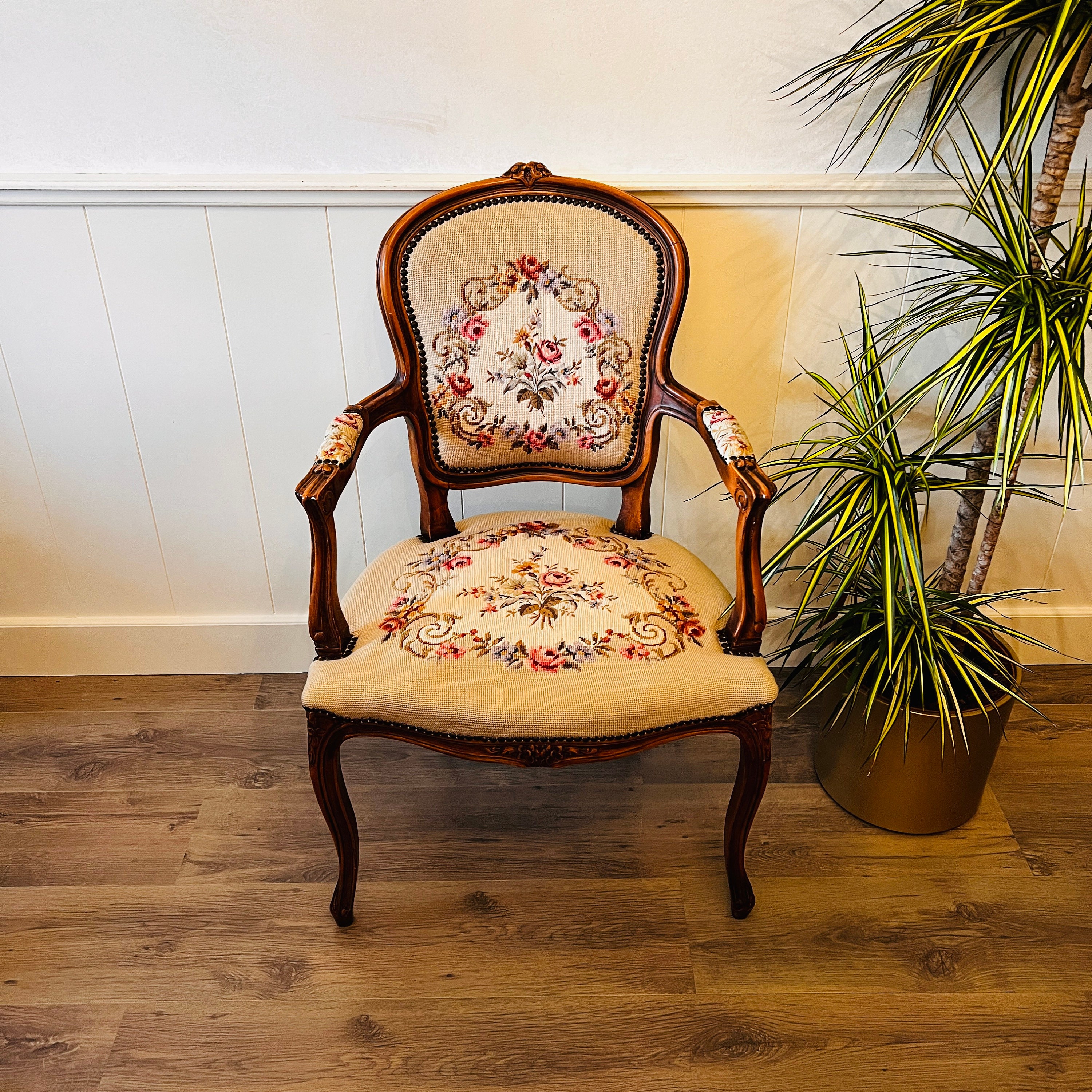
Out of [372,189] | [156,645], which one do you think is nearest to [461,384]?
[372,189]

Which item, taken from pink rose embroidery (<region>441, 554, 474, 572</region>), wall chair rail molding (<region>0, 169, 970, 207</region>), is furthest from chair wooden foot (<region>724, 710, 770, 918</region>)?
wall chair rail molding (<region>0, 169, 970, 207</region>)

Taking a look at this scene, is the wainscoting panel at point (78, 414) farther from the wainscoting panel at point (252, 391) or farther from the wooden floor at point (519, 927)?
the wooden floor at point (519, 927)

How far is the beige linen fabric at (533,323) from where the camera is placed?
1466mm

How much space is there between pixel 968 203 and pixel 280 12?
123cm

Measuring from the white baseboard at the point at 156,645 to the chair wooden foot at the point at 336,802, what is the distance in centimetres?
66

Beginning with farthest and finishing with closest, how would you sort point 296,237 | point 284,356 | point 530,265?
point 284,356
point 296,237
point 530,265

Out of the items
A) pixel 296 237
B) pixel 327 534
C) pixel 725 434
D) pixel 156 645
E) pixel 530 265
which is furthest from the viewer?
pixel 156 645

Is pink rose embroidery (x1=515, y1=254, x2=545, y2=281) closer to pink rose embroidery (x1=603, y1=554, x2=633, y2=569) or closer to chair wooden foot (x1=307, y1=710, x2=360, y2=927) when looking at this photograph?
pink rose embroidery (x1=603, y1=554, x2=633, y2=569)

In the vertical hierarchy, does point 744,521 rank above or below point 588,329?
below

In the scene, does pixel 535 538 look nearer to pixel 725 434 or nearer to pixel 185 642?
pixel 725 434

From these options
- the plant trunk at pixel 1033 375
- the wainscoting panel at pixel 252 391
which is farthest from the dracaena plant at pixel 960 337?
the wainscoting panel at pixel 252 391

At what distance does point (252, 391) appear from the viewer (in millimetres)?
1756

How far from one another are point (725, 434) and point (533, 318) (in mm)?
393

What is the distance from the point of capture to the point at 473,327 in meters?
1.49
